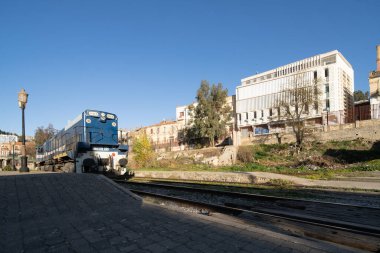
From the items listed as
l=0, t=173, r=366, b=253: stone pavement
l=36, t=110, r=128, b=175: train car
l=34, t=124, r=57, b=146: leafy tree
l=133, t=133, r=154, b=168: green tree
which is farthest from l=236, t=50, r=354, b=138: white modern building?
l=34, t=124, r=57, b=146: leafy tree

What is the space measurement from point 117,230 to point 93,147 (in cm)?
1153

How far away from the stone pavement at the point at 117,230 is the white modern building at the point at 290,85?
33.1 m

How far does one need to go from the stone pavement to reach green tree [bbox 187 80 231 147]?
40099 mm

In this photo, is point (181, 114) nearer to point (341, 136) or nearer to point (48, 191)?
point (341, 136)

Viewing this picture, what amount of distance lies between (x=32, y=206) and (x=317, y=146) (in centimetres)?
2922

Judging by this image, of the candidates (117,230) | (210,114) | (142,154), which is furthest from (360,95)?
(117,230)

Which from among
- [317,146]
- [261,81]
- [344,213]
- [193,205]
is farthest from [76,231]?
[261,81]

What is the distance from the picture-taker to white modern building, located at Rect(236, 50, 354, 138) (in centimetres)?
3903

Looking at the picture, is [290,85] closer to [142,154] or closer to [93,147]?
[142,154]

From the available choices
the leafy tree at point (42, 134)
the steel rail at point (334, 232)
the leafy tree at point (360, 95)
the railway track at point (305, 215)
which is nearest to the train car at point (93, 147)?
the railway track at point (305, 215)

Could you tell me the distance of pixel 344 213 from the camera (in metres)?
6.62

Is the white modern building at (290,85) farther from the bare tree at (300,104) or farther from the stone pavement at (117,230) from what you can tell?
the stone pavement at (117,230)

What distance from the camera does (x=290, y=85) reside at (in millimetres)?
42594

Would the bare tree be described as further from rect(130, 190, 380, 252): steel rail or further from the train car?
rect(130, 190, 380, 252): steel rail
